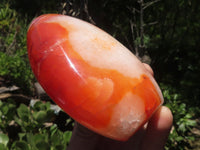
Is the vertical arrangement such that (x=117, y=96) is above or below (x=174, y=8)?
above

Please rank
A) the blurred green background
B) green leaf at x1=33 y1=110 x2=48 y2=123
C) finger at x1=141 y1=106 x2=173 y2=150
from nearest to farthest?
finger at x1=141 y1=106 x2=173 y2=150
green leaf at x1=33 y1=110 x2=48 y2=123
the blurred green background

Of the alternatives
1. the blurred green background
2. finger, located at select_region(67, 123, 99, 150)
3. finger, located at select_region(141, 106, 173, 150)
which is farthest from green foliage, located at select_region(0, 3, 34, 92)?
finger, located at select_region(141, 106, 173, 150)

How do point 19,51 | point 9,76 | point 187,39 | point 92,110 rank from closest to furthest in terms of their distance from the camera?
point 92,110 < point 9,76 < point 19,51 < point 187,39

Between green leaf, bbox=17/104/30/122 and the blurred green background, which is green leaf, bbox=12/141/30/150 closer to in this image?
green leaf, bbox=17/104/30/122

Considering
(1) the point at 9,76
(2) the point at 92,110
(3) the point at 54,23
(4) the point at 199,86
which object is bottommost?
(4) the point at 199,86

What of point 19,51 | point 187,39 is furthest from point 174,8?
point 19,51

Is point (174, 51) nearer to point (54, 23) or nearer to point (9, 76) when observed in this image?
point (9, 76)
